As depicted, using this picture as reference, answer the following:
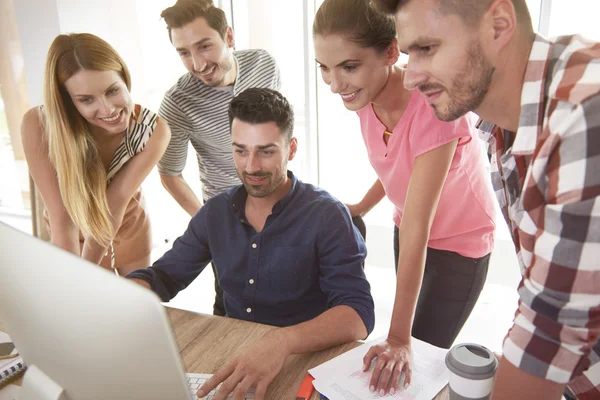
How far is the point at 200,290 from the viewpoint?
3133mm

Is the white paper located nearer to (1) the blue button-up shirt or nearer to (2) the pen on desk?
(1) the blue button-up shirt

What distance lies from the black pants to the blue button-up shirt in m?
0.26

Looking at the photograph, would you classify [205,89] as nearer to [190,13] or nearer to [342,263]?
[190,13]

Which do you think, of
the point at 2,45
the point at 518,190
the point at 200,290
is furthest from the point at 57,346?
the point at 2,45

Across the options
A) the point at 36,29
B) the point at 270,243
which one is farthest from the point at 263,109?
the point at 36,29

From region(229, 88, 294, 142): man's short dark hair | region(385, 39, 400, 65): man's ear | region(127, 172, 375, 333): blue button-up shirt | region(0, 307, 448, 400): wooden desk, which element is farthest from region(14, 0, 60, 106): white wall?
region(385, 39, 400, 65): man's ear

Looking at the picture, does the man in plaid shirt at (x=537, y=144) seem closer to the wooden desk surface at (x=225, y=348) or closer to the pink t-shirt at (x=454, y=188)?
→ the wooden desk surface at (x=225, y=348)

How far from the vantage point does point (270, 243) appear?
53.0 inches

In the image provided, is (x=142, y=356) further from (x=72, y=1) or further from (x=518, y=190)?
(x=72, y=1)

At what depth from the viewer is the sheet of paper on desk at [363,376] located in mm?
912

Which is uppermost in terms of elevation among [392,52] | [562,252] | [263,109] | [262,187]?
[392,52]

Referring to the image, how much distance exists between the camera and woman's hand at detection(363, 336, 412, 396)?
93 cm

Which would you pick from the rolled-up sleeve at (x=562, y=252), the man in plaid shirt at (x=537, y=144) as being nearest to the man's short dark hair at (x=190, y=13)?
the man in plaid shirt at (x=537, y=144)

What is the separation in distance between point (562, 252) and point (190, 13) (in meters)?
1.46
